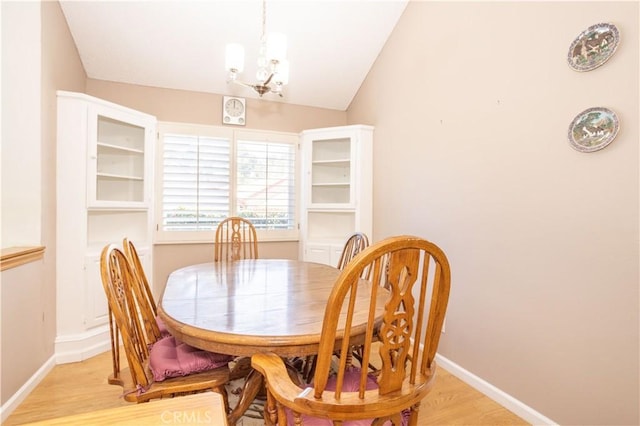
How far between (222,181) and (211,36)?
4.48ft

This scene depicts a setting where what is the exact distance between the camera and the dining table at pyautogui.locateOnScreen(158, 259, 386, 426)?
1.08 metres

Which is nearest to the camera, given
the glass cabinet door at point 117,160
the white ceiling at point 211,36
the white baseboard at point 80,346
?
the white baseboard at point 80,346

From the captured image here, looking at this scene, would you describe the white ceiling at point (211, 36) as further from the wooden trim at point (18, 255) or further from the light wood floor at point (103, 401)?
the light wood floor at point (103, 401)

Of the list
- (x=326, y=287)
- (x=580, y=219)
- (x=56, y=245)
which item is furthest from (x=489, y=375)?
(x=56, y=245)

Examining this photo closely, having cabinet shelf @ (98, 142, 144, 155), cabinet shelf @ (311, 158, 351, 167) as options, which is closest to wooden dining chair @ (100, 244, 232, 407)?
cabinet shelf @ (98, 142, 144, 155)

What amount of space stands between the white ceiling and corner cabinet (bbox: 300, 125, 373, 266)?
0.68 metres

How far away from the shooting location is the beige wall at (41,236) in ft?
5.98

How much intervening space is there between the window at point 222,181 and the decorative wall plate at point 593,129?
263cm

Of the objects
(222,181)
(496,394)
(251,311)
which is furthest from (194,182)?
(496,394)

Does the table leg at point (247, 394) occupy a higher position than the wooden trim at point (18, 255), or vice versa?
the wooden trim at point (18, 255)

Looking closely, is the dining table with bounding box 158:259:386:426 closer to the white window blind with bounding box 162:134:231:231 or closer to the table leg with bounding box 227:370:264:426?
the table leg with bounding box 227:370:264:426

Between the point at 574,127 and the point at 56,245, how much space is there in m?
3.35

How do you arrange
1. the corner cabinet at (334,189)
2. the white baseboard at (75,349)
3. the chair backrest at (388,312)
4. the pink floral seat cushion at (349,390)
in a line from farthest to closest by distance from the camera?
the corner cabinet at (334,189) < the white baseboard at (75,349) < the pink floral seat cushion at (349,390) < the chair backrest at (388,312)

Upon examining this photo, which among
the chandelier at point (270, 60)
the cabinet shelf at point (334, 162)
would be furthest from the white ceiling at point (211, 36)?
the chandelier at point (270, 60)
